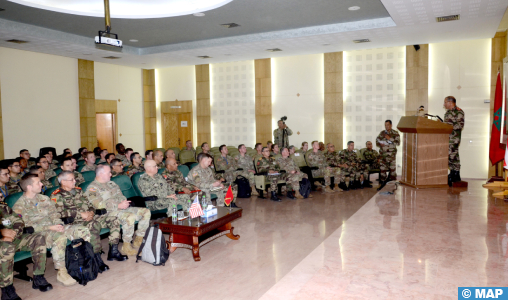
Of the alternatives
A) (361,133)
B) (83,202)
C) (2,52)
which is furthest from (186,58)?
(83,202)

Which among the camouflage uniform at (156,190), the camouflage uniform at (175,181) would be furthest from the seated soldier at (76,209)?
the camouflage uniform at (175,181)

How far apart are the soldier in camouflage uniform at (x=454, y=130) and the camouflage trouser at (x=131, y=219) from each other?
5.09 meters

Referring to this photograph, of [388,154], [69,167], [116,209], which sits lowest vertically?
[116,209]

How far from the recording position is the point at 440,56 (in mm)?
9992

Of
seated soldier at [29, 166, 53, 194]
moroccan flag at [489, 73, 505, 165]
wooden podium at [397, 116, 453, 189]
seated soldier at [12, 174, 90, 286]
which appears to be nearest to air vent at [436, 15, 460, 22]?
moroccan flag at [489, 73, 505, 165]

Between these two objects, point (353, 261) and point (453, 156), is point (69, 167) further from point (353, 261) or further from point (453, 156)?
point (453, 156)

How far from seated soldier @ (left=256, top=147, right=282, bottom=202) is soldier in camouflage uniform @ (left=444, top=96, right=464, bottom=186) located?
130 inches

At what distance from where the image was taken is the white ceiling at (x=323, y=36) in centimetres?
689

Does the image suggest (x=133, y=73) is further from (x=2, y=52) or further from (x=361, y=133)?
(x=361, y=133)

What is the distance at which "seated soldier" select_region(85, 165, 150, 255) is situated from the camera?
4465 mm

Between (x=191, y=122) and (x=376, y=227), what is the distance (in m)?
10.3

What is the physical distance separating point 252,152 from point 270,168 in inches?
91.8

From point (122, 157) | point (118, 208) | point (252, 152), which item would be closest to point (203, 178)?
point (118, 208)

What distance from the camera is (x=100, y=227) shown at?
4.20m
